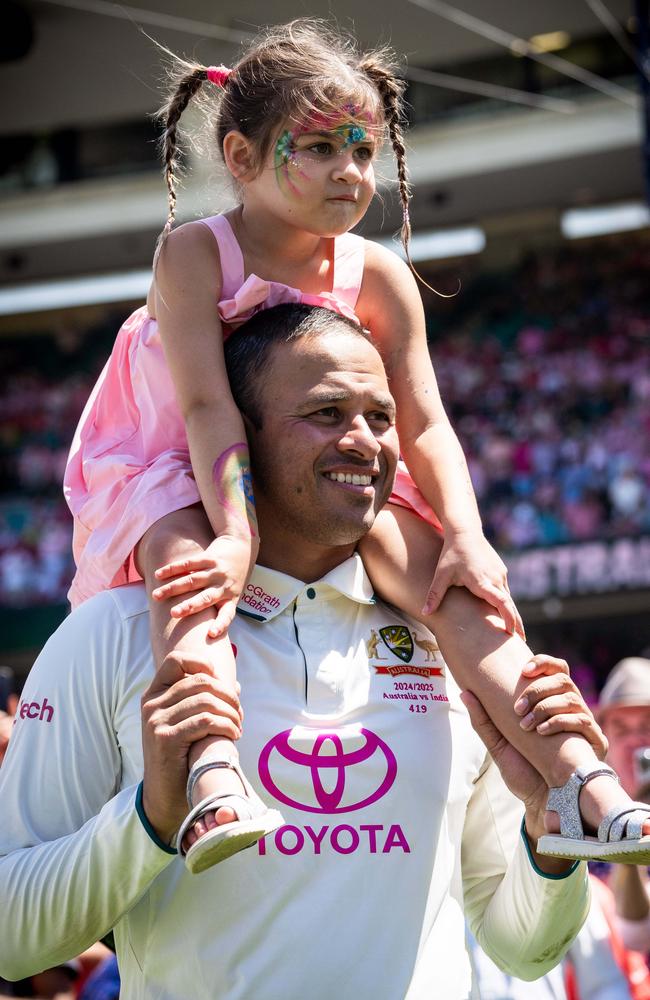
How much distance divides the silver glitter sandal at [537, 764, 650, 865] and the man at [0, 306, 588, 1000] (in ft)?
0.33

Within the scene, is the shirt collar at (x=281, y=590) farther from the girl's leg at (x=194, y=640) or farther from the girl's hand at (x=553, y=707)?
the girl's hand at (x=553, y=707)

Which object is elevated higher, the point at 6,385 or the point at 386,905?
the point at 6,385

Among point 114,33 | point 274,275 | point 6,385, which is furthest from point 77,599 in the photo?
point 6,385

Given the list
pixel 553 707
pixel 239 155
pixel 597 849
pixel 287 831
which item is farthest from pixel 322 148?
pixel 597 849

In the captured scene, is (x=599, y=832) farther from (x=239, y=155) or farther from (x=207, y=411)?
(x=239, y=155)

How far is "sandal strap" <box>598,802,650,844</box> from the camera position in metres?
1.79

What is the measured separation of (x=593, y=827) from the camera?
1.89 m

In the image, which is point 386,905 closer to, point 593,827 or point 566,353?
point 593,827

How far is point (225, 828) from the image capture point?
1705 mm

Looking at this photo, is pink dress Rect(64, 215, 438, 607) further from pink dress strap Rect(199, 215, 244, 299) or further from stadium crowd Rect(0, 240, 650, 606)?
stadium crowd Rect(0, 240, 650, 606)

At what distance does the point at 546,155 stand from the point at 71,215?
634cm

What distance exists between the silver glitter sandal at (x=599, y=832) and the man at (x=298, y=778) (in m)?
0.10

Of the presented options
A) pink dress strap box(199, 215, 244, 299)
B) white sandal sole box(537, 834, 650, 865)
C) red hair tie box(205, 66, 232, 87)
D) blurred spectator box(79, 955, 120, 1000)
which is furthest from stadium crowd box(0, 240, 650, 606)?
white sandal sole box(537, 834, 650, 865)

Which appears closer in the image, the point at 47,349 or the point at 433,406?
the point at 433,406
